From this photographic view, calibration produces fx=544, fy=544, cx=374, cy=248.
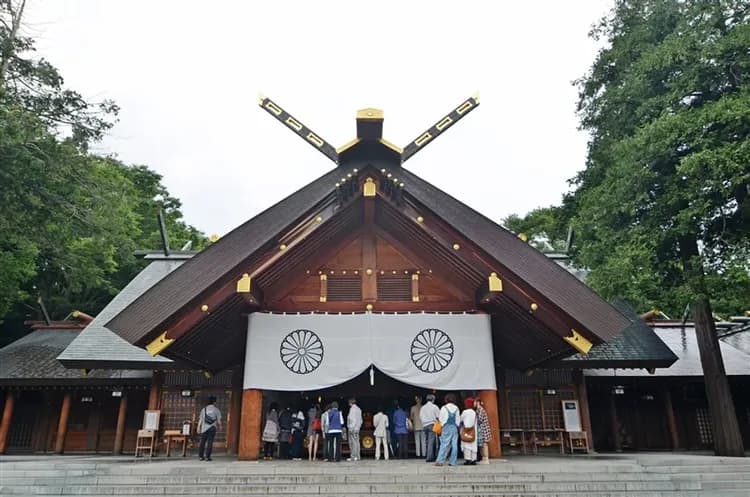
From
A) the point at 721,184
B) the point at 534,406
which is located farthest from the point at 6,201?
the point at 721,184

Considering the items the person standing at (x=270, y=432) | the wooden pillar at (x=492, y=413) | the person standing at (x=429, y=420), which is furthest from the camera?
the person standing at (x=270, y=432)

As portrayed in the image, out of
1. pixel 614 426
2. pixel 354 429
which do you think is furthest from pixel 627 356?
pixel 354 429

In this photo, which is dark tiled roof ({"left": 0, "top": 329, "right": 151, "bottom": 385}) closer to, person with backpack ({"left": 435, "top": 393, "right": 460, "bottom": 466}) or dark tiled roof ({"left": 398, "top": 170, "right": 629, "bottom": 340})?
person with backpack ({"left": 435, "top": 393, "right": 460, "bottom": 466})

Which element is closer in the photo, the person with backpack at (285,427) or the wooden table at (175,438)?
the person with backpack at (285,427)

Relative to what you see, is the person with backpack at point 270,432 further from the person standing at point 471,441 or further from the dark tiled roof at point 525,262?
the dark tiled roof at point 525,262

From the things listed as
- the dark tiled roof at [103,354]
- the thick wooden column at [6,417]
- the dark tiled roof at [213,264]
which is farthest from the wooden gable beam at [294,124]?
the thick wooden column at [6,417]

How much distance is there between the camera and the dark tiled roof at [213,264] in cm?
907

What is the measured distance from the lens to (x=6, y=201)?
12234 mm

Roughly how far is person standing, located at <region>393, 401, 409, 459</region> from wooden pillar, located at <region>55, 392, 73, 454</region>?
388 inches

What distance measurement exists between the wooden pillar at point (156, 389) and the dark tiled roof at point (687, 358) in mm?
11015

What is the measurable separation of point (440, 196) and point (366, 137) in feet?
5.80

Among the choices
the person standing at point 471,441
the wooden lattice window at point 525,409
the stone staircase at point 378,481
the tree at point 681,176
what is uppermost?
the tree at point 681,176

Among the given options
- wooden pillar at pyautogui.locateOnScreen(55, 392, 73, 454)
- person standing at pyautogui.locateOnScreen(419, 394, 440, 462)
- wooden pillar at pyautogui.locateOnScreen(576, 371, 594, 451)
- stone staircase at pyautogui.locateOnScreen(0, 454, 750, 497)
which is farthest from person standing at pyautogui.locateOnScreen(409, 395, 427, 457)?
wooden pillar at pyautogui.locateOnScreen(55, 392, 73, 454)

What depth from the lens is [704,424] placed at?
15.8m
